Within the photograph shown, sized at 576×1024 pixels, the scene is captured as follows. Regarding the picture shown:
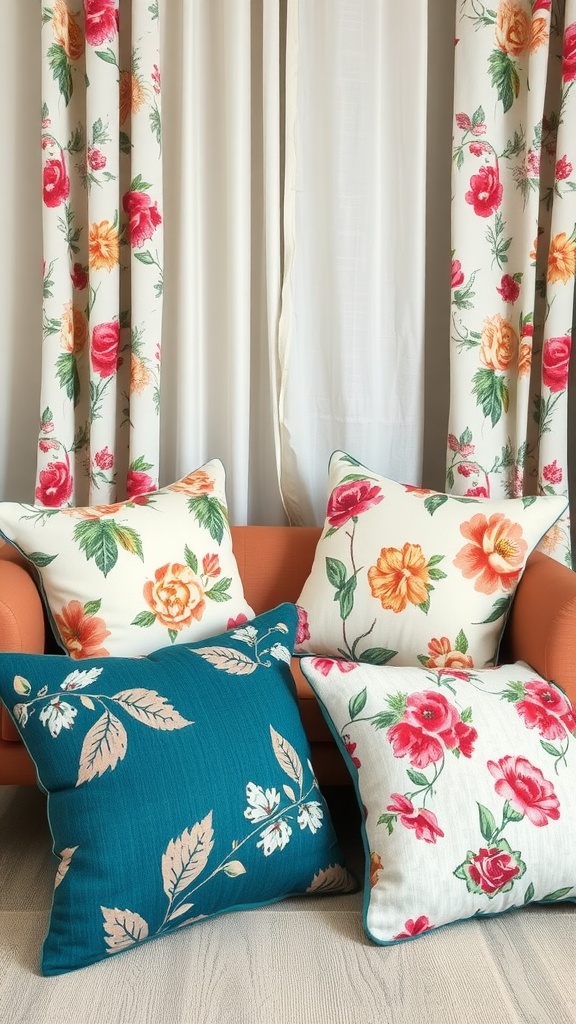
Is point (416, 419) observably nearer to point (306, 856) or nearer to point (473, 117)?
point (473, 117)

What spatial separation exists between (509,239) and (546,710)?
1.18m

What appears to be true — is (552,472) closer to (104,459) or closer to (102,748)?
(104,459)

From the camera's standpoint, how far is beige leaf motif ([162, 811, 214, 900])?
1.24 meters

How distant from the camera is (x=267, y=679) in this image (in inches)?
57.1

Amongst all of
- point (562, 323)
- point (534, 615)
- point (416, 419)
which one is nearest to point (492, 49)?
point (562, 323)

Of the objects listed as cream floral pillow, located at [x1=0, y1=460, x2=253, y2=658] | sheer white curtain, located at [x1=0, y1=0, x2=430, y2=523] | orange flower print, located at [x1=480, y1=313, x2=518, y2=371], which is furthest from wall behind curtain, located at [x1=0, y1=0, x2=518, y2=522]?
cream floral pillow, located at [x1=0, y1=460, x2=253, y2=658]

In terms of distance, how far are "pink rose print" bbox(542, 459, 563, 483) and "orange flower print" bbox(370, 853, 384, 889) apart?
3.60 feet

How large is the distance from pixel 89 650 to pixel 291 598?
0.53 meters

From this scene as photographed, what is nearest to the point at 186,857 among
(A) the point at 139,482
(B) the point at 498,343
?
(A) the point at 139,482

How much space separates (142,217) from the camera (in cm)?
199

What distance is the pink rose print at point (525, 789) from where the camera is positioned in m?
1.33

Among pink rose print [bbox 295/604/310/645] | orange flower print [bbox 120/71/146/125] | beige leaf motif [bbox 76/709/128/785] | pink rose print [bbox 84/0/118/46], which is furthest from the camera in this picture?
orange flower print [bbox 120/71/146/125]

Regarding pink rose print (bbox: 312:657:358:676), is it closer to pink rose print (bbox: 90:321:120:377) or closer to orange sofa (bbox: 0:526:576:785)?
orange sofa (bbox: 0:526:576:785)

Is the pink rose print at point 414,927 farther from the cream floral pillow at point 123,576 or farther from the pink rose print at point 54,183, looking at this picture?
the pink rose print at point 54,183
